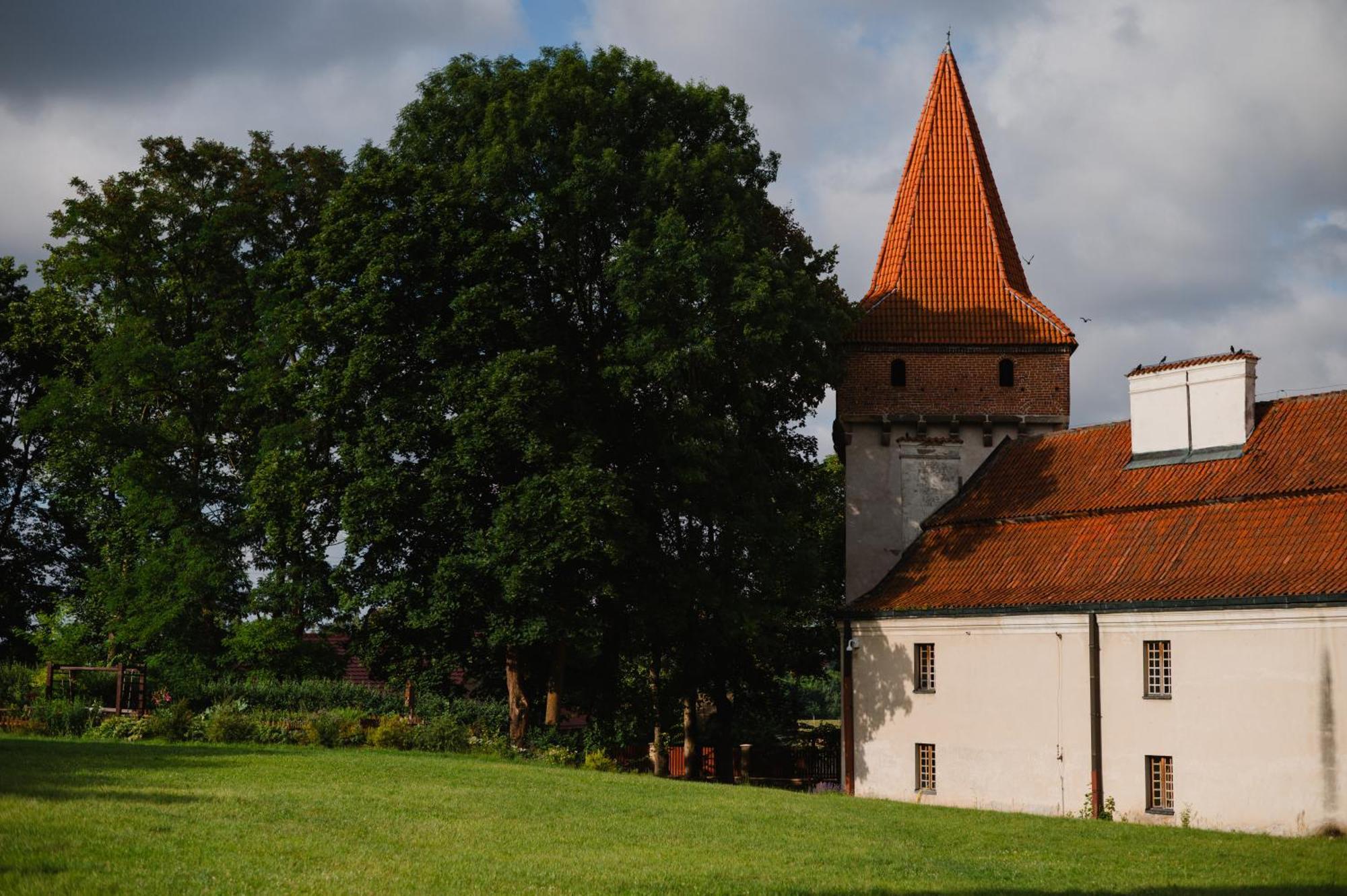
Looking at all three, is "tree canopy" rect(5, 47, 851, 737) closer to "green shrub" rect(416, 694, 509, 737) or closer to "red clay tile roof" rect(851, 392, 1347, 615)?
"green shrub" rect(416, 694, 509, 737)

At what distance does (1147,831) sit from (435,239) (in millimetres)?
19883

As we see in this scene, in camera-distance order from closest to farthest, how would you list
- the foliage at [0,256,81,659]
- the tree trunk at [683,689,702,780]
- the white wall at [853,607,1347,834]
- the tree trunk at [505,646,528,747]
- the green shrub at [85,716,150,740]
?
the white wall at [853,607,1347,834] → the green shrub at [85,716,150,740] → the tree trunk at [505,646,528,747] → the tree trunk at [683,689,702,780] → the foliage at [0,256,81,659]

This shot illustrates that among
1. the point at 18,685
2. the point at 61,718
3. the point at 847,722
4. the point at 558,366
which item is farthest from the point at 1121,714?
the point at 18,685

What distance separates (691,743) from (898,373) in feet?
40.9

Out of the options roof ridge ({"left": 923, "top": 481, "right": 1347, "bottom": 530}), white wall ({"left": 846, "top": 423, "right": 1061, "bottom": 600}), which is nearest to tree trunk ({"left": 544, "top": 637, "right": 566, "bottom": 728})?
white wall ({"left": 846, "top": 423, "right": 1061, "bottom": 600})

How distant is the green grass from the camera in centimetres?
1416

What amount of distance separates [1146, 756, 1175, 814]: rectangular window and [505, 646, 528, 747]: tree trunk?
46.0ft

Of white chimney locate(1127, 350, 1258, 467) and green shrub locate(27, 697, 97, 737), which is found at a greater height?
white chimney locate(1127, 350, 1258, 467)

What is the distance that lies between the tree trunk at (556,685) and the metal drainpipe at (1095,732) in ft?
40.6

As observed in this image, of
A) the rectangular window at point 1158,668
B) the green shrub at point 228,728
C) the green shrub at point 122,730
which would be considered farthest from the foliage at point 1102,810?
the green shrub at point 122,730

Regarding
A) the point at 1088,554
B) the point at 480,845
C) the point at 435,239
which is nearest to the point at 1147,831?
the point at 1088,554

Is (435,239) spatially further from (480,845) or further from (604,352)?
(480,845)

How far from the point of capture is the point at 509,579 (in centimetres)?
3092

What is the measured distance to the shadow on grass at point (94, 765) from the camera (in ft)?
60.5
